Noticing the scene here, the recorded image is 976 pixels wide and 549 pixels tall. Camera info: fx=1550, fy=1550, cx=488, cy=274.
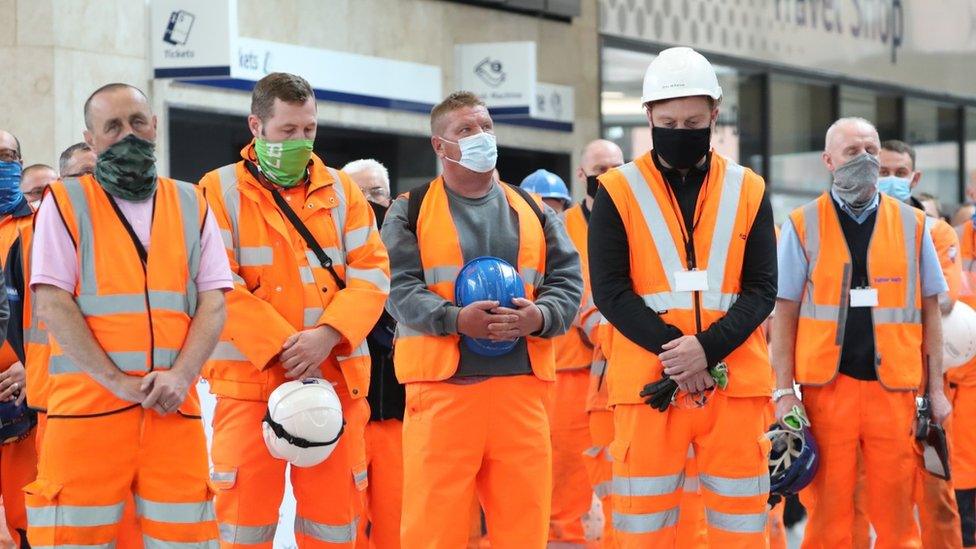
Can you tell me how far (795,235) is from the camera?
7047 mm

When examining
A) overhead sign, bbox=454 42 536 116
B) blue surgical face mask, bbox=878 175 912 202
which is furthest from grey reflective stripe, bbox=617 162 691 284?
overhead sign, bbox=454 42 536 116

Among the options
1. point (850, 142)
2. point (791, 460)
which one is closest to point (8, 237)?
point (791, 460)

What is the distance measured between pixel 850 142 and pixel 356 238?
237 centimetres

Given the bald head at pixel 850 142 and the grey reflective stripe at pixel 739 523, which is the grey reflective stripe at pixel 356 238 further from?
the bald head at pixel 850 142

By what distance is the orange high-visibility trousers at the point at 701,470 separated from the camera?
5566mm

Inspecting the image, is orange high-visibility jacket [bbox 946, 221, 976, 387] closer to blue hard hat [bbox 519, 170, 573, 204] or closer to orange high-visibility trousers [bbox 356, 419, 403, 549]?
blue hard hat [bbox 519, 170, 573, 204]

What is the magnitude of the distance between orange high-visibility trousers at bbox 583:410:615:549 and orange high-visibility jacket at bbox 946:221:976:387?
7.14 feet

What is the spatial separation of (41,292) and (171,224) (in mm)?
506

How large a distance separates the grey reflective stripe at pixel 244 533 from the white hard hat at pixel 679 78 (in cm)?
220

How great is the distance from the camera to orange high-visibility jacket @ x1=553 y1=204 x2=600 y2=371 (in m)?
8.45

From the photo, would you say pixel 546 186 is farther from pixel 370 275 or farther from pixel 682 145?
pixel 682 145

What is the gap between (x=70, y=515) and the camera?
5070 millimetres

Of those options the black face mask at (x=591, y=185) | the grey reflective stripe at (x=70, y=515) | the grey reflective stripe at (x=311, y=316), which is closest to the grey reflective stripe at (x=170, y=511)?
the grey reflective stripe at (x=70, y=515)

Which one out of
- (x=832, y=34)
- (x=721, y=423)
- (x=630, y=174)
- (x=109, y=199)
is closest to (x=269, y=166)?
(x=109, y=199)
